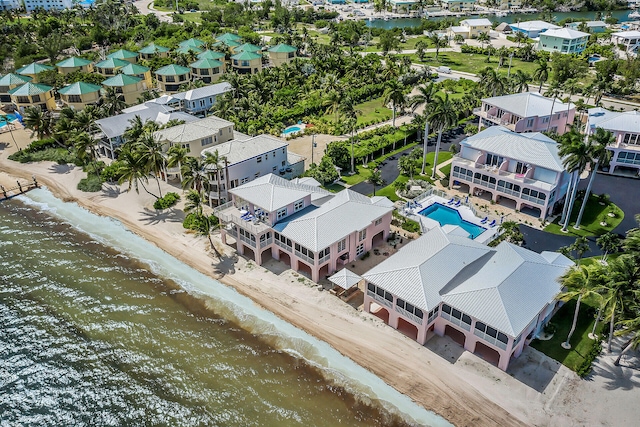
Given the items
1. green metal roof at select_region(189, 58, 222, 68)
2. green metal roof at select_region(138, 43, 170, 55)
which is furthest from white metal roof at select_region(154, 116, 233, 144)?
green metal roof at select_region(138, 43, 170, 55)

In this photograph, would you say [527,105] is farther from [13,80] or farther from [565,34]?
[13,80]

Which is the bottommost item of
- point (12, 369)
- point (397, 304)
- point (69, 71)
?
point (12, 369)

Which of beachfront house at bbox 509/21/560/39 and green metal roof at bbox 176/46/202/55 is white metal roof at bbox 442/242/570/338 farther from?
beachfront house at bbox 509/21/560/39

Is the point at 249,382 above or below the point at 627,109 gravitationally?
below

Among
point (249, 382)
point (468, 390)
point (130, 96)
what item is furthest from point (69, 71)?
point (468, 390)

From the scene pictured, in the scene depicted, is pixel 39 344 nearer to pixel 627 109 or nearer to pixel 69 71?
pixel 69 71

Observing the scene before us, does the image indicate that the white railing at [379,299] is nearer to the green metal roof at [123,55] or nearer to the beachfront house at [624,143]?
the beachfront house at [624,143]

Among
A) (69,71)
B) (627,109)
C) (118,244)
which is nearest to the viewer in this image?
(118,244)
